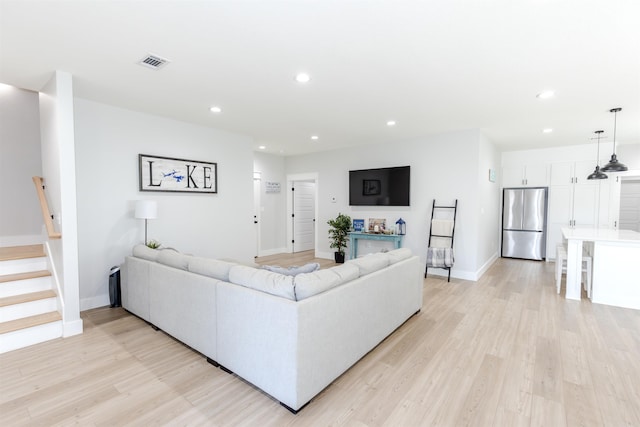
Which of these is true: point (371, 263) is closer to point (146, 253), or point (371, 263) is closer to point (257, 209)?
point (146, 253)

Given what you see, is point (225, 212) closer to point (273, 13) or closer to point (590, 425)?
point (273, 13)

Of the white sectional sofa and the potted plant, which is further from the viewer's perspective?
the potted plant

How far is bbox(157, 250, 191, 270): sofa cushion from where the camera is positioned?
280 centimetres

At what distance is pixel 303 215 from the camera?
797 cm

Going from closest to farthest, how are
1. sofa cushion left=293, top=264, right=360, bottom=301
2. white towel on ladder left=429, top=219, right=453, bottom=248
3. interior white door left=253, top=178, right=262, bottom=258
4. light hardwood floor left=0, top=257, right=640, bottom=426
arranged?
1. light hardwood floor left=0, top=257, right=640, bottom=426
2. sofa cushion left=293, top=264, right=360, bottom=301
3. white towel on ladder left=429, top=219, right=453, bottom=248
4. interior white door left=253, top=178, right=262, bottom=258

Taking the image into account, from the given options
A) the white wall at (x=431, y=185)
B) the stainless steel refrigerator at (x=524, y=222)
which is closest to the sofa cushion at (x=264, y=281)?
the white wall at (x=431, y=185)

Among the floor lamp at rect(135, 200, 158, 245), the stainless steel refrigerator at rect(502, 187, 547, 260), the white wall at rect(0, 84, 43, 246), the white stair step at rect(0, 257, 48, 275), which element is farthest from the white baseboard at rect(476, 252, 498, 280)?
the white wall at rect(0, 84, 43, 246)

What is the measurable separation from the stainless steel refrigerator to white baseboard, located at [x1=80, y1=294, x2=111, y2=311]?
7756 mm

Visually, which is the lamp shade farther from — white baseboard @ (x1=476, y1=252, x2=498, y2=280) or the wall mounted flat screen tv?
white baseboard @ (x1=476, y1=252, x2=498, y2=280)

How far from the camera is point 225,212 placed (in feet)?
16.6

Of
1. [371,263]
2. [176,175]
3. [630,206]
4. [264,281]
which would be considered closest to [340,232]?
[176,175]

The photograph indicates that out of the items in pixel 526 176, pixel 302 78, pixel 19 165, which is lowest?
pixel 19 165

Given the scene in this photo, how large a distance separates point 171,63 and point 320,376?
9.14ft

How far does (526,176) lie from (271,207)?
233 inches
